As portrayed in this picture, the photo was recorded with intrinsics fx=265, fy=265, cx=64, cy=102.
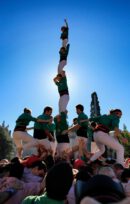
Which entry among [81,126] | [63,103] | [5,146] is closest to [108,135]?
[81,126]

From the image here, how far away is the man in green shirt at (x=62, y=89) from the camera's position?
28.7 feet

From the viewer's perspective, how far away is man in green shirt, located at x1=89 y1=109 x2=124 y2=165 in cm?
719

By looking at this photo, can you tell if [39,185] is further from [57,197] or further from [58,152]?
[58,152]

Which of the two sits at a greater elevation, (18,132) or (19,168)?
(18,132)

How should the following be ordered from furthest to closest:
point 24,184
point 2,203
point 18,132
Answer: point 18,132
point 24,184
point 2,203

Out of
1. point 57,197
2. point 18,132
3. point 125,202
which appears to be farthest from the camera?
point 18,132

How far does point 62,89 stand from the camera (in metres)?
8.92

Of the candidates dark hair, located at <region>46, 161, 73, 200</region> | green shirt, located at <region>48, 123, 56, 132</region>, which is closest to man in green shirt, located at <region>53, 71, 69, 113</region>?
green shirt, located at <region>48, 123, 56, 132</region>

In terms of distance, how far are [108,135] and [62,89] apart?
8.10 ft

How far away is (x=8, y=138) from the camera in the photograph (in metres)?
42.4

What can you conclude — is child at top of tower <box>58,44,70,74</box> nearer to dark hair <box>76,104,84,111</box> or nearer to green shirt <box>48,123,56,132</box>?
dark hair <box>76,104,84,111</box>

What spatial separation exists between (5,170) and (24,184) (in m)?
0.89

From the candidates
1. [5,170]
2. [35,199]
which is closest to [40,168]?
[5,170]

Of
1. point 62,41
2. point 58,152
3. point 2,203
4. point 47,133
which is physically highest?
point 62,41
